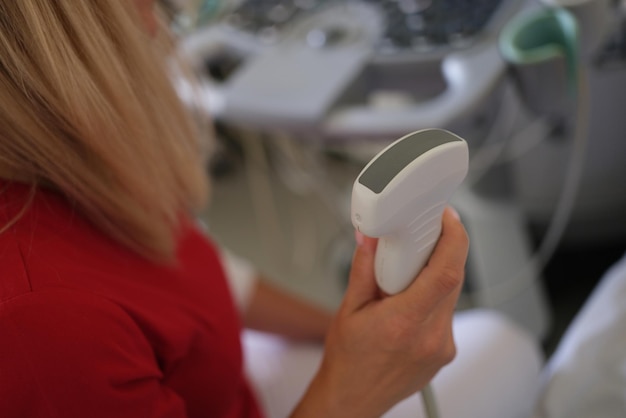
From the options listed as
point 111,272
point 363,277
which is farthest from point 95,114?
point 363,277

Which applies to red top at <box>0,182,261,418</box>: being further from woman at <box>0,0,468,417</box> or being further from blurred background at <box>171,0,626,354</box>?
blurred background at <box>171,0,626,354</box>

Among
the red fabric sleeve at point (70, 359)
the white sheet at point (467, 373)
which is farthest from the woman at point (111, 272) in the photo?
the white sheet at point (467, 373)

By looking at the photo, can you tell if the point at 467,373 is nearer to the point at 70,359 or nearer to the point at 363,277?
the point at 363,277

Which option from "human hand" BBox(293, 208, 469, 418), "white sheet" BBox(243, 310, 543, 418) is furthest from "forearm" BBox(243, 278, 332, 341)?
"human hand" BBox(293, 208, 469, 418)

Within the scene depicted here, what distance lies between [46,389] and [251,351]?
0.43m

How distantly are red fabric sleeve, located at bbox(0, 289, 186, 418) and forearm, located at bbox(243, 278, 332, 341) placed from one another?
0.37m

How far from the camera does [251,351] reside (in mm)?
892

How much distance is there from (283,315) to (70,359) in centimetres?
44

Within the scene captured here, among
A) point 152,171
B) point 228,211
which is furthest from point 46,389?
point 228,211

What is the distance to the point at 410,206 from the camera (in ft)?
1.47

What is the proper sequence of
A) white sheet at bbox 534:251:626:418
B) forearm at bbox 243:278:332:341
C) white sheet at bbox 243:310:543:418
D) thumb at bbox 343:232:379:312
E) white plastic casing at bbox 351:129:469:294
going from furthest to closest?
1. forearm at bbox 243:278:332:341
2. white sheet at bbox 243:310:543:418
3. white sheet at bbox 534:251:626:418
4. thumb at bbox 343:232:379:312
5. white plastic casing at bbox 351:129:469:294

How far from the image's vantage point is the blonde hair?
1.62 ft

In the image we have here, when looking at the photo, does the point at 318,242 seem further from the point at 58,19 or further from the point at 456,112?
the point at 58,19

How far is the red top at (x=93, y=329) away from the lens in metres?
0.48
